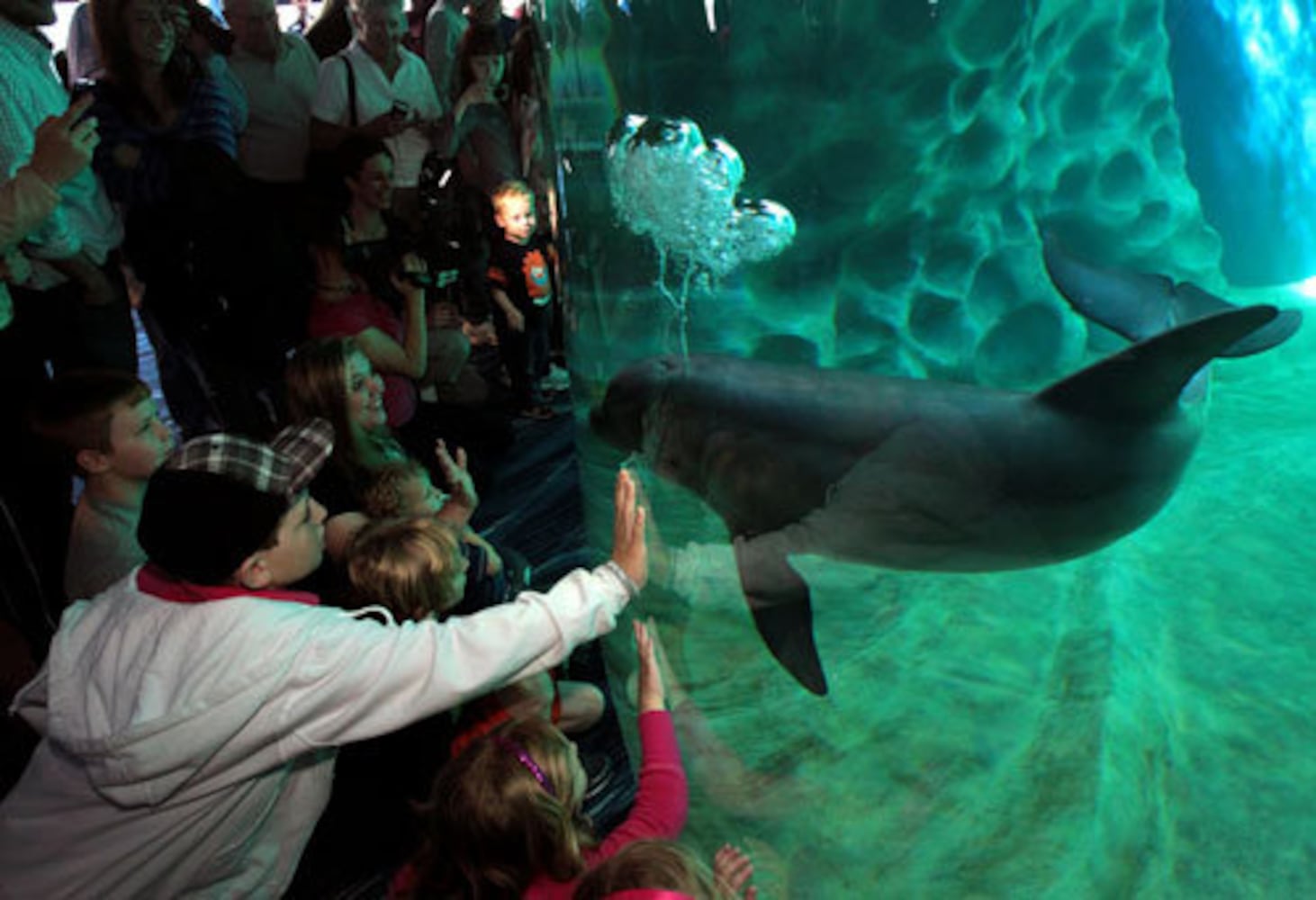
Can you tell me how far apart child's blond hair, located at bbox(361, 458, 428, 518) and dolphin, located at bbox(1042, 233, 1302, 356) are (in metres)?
2.18

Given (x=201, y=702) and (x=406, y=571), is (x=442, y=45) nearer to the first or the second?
(x=406, y=571)

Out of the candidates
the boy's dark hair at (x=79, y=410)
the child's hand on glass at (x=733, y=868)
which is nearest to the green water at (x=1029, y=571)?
the child's hand on glass at (x=733, y=868)

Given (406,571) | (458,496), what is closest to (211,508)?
(406,571)

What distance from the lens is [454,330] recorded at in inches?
232

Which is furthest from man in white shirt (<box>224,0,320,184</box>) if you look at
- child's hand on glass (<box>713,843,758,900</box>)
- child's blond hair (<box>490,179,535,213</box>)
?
child's hand on glass (<box>713,843,758,900</box>)

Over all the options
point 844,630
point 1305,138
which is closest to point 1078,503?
point 844,630

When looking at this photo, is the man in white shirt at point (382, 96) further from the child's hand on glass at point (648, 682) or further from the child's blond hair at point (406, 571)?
the child's hand on glass at point (648, 682)

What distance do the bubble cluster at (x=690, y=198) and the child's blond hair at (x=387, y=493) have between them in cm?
127

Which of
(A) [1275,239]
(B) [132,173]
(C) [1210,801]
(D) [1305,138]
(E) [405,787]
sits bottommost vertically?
(E) [405,787]

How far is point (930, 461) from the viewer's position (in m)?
2.01

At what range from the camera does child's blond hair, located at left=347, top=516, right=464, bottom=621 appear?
239 centimetres

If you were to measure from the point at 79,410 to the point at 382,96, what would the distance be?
108 inches

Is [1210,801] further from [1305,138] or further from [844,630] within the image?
[1305,138]

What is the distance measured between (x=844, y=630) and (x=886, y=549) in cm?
25
